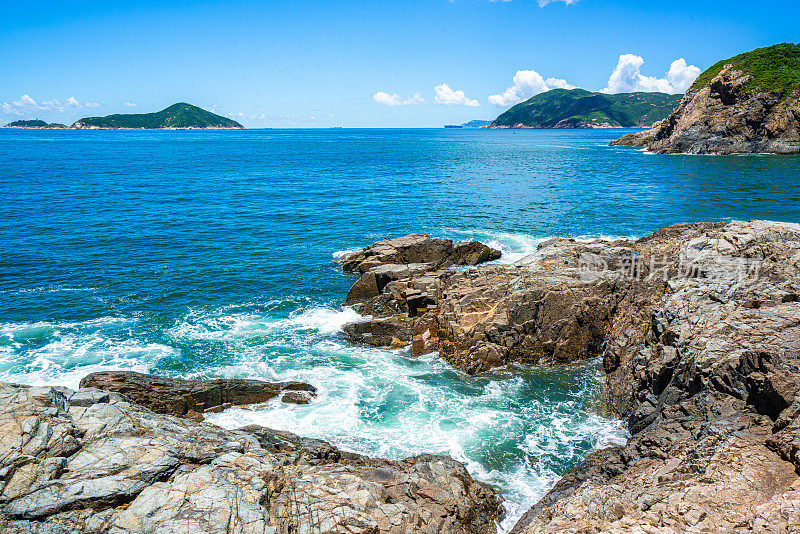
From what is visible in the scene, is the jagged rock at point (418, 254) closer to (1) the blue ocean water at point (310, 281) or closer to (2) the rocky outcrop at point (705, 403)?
(1) the blue ocean water at point (310, 281)

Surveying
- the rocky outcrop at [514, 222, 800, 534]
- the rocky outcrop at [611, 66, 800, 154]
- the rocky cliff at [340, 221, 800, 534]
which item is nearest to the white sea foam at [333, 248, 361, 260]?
the rocky cliff at [340, 221, 800, 534]

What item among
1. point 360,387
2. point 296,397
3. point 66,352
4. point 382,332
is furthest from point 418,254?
point 66,352

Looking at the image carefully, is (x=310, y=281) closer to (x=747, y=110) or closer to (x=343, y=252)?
(x=343, y=252)

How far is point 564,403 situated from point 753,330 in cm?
737

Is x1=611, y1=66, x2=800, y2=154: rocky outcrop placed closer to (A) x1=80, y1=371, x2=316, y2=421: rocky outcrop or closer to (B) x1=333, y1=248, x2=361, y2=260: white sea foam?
(B) x1=333, y1=248, x2=361, y2=260: white sea foam

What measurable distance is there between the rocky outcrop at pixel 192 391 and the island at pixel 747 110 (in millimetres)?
111712

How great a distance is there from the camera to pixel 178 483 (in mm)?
10477

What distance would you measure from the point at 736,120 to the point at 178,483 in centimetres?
12174

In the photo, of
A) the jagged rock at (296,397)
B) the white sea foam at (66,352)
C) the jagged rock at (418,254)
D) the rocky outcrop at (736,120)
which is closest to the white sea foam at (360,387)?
the white sea foam at (66,352)

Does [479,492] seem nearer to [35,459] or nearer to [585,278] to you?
[35,459]

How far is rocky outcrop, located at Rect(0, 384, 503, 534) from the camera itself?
9.63 m

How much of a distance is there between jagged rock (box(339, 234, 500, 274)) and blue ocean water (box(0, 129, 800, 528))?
63.3 inches

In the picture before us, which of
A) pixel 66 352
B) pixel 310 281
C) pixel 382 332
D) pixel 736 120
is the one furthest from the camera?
pixel 736 120

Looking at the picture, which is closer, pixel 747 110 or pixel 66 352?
pixel 66 352
